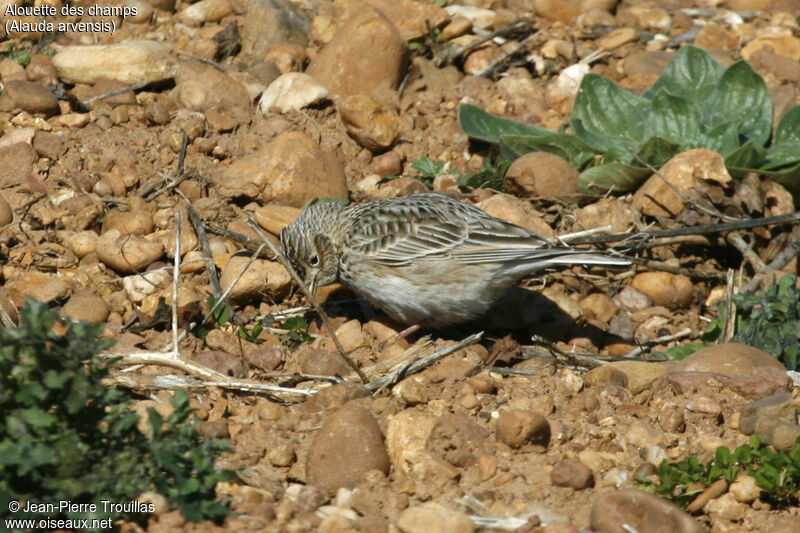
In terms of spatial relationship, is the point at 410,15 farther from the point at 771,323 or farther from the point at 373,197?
the point at 771,323

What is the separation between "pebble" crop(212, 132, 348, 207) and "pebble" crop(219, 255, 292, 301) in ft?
2.84

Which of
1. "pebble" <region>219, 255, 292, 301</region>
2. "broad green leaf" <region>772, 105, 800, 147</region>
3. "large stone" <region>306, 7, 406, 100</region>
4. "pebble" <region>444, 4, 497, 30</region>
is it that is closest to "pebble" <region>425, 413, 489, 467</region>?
"pebble" <region>219, 255, 292, 301</region>

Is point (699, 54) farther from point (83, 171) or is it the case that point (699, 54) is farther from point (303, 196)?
point (83, 171)

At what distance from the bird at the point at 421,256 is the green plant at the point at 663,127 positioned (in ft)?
5.00

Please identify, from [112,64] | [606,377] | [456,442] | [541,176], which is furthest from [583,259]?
[112,64]

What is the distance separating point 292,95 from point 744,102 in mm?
3889

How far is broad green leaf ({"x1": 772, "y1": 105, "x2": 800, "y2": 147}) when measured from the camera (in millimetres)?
7605

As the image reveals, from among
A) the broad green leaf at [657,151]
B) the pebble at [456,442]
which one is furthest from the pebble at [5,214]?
the broad green leaf at [657,151]

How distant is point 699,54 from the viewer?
7.87 meters

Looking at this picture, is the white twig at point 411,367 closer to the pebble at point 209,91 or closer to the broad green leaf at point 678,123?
the broad green leaf at point 678,123

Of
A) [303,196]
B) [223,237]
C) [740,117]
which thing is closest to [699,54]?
[740,117]

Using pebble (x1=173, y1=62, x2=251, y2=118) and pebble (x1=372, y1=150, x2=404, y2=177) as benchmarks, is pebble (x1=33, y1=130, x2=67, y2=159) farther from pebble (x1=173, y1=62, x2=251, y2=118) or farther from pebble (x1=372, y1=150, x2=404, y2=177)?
pebble (x1=372, y1=150, x2=404, y2=177)

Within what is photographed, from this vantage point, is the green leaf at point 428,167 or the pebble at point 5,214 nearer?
the pebble at point 5,214

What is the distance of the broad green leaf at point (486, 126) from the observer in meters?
7.93
